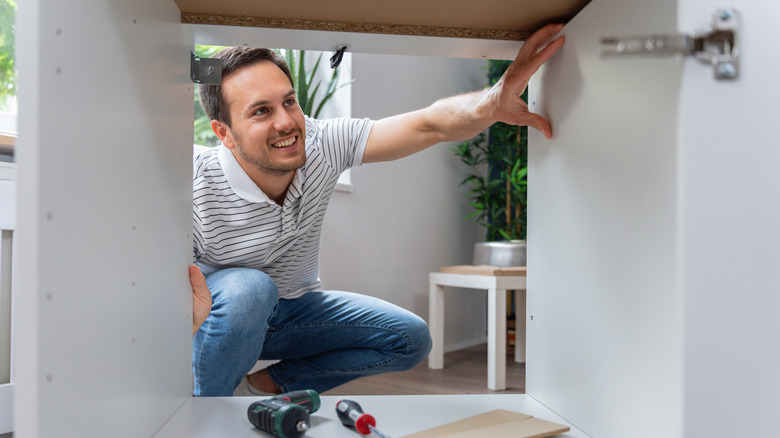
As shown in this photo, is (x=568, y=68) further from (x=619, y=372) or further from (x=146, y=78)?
(x=146, y=78)

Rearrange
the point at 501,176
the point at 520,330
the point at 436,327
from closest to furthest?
the point at 436,327 → the point at 520,330 → the point at 501,176

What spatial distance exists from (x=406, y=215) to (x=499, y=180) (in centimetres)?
53

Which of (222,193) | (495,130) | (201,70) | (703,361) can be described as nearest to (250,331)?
(222,193)

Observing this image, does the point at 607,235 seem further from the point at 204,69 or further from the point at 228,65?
the point at 228,65

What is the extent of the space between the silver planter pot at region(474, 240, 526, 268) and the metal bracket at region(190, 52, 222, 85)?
6.33ft

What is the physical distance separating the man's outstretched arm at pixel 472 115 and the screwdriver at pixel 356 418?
0.42m

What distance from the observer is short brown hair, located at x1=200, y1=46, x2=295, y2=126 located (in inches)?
53.9

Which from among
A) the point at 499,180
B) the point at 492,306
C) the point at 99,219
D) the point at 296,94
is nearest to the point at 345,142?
the point at 99,219

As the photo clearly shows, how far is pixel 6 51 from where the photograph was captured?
4.13ft

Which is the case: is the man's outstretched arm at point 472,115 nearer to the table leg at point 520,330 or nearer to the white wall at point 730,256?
the white wall at point 730,256

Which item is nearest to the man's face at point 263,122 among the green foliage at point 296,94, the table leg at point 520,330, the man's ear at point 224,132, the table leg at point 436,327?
the man's ear at point 224,132

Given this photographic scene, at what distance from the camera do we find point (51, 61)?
0.41 meters

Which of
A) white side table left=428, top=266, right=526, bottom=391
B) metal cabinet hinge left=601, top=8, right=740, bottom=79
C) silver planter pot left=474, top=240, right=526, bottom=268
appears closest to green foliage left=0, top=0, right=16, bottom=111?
metal cabinet hinge left=601, top=8, right=740, bottom=79

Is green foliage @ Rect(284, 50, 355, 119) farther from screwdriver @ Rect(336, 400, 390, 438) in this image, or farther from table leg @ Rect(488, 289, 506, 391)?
screwdriver @ Rect(336, 400, 390, 438)
